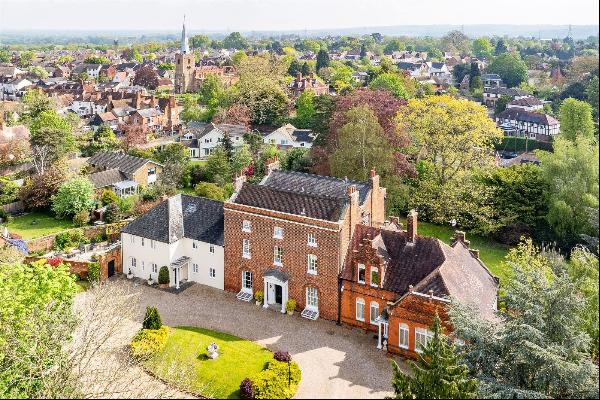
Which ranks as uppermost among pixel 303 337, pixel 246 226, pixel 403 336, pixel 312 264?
pixel 246 226

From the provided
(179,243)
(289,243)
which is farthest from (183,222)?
(289,243)

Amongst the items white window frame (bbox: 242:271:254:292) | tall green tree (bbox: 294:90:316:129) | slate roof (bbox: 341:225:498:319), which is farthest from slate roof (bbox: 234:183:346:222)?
tall green tree (bbox: 294:90:316:129)

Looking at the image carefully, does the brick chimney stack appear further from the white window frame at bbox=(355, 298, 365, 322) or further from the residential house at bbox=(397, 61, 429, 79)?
the residential house at bbox=(397, 61, 429, 79)

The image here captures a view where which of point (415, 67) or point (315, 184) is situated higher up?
point (415, 67)

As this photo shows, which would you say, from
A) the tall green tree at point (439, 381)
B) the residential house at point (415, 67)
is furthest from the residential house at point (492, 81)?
the tall green tree at point (439, 381)

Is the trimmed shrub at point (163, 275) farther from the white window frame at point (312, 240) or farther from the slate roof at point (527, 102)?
the slate roof at point (527, 102)

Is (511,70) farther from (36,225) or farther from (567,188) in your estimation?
(36,225)
